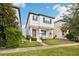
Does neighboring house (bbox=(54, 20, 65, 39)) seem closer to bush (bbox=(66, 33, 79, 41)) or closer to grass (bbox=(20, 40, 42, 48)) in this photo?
bush (bbox=(66, 33, 79, 41))

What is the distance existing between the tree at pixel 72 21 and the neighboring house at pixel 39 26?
345 millimetres

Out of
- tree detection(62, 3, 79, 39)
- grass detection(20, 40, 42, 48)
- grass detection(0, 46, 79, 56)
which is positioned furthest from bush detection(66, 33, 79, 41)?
grass detection(20, 40, 42, 48)

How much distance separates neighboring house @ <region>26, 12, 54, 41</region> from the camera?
5312mm

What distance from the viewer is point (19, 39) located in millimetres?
5297

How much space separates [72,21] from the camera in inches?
209

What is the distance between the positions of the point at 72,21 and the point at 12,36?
1597 millimetres

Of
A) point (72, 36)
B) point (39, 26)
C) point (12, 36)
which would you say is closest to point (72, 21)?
point (72, 36)

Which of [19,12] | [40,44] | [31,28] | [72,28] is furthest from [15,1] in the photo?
[72,28]

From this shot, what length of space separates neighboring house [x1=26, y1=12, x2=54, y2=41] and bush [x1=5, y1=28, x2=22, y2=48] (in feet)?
0.84

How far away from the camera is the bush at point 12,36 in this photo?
528cm

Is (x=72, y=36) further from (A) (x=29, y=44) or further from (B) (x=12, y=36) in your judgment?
(B) (x=12, y=36)

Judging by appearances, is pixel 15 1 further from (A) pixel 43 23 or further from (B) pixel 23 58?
(B) pixel 23 58

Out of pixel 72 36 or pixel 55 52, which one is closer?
pixel 55 52

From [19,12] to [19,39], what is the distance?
27.3 inches
